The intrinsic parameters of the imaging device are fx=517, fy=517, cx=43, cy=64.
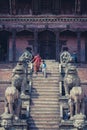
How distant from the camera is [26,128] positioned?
24922mm

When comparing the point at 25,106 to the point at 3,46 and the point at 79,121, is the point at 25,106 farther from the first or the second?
the point at 3,46

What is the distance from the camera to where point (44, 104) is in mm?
27375

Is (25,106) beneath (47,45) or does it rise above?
beneath

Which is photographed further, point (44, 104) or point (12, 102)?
point (44, 104)

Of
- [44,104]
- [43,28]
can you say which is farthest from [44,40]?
[44,104]

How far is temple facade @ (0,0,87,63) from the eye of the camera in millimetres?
41469

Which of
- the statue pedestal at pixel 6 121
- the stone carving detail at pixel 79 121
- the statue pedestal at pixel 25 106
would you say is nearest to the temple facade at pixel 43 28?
the statue pedestal at pixel 25 106

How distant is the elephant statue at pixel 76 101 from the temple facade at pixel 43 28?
1587 centimetres

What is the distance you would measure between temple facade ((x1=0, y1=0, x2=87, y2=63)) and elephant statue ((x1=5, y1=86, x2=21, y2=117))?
15981 mm

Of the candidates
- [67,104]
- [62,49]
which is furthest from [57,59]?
[67,104]

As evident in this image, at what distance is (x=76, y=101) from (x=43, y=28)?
17701 mm

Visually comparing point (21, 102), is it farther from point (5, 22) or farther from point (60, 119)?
point (5, 22)

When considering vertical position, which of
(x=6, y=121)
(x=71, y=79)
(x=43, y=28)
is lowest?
(x=6, y=121)

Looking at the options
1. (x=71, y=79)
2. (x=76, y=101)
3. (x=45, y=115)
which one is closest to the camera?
(x=76, y=101)
